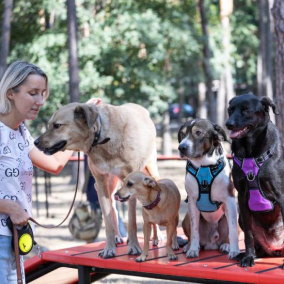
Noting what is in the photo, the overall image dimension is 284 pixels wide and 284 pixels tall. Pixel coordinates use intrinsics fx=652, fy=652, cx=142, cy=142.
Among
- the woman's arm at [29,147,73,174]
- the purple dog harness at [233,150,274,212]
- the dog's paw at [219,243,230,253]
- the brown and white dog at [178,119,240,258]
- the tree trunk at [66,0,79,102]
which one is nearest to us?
the purple dog harness at [233,150,274,212]

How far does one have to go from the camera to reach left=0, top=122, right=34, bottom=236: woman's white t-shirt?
13.0 feet

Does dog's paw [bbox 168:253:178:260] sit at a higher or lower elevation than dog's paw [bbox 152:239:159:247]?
higher

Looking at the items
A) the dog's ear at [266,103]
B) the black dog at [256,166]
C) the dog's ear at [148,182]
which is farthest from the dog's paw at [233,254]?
the dog's ear at [266,103]

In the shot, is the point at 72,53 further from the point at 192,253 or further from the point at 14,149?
the point at 14,149

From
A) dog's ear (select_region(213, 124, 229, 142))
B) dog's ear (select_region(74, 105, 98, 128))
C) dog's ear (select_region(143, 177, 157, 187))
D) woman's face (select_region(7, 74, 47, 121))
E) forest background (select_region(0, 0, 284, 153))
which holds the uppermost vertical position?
forest background (select_region(0, 0, 284, 153))

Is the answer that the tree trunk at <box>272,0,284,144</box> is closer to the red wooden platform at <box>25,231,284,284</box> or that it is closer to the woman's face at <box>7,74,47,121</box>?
the red wooden platform at <box>25,231,284,284</box>

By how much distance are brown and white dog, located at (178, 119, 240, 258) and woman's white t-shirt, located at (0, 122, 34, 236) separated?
1.18 metres

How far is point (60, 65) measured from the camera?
66.9 ft

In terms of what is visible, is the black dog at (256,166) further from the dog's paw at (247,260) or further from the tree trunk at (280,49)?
the tree trunk at (280,49)

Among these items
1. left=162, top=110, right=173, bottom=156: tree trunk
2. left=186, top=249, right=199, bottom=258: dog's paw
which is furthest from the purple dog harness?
left=162, top=110, right=173, bottom=156: tree trunk

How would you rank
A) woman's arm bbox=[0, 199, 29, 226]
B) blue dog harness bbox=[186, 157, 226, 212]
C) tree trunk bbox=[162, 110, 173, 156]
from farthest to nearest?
tree trunk bbox=[162, 110, 173, 156]
blue dog harness bbox=[186, 157, 226, 212]
woman's arm bbox=[0, 199, 29, 226]

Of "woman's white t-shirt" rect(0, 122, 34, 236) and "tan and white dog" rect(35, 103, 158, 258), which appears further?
"tan and white dog" rect(35, 103, 158, 258)

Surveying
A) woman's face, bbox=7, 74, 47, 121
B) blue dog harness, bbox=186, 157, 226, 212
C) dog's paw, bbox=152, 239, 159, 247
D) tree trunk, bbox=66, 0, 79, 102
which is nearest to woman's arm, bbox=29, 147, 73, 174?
woman's face, bbox=7, 74, 47, 121

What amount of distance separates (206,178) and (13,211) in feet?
5.32
